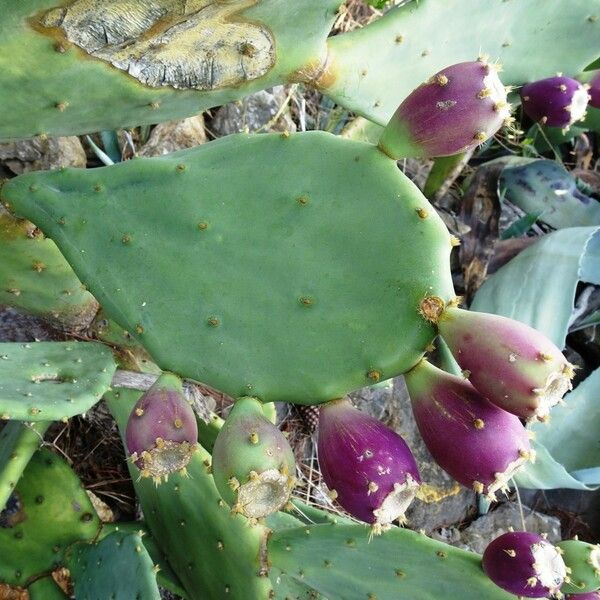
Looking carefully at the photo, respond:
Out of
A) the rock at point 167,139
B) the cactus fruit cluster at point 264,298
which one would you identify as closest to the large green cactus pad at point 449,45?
the cactus fruit cluster at point 264,298

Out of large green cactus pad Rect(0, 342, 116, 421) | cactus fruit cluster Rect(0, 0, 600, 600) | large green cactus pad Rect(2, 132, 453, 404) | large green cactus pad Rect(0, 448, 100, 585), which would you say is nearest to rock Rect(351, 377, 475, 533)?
cactus fruit cluster Rect(0, 0, 600, 600)

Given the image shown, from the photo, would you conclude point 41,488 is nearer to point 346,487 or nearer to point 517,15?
point 346,487

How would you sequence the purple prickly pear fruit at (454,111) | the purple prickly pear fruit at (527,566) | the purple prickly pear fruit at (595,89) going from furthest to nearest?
the purple prickly pear fruit at (595,89) → the purple prickly pear fruit at (527,566) → the purple prickly pear fruit at (454,111)

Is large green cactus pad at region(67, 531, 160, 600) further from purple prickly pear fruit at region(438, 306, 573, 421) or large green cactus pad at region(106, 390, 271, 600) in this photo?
purple prickly pear fruit at region(438, 306, 573, 421)

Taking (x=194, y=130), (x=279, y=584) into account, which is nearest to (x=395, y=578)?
(x=279, y=584)

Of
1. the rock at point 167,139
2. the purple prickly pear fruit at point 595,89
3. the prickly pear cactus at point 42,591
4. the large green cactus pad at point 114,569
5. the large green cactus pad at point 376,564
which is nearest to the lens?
the large green cactus pad at point 376,564

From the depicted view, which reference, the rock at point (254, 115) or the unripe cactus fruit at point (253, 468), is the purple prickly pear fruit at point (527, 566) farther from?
the rock at point (254, 115)
